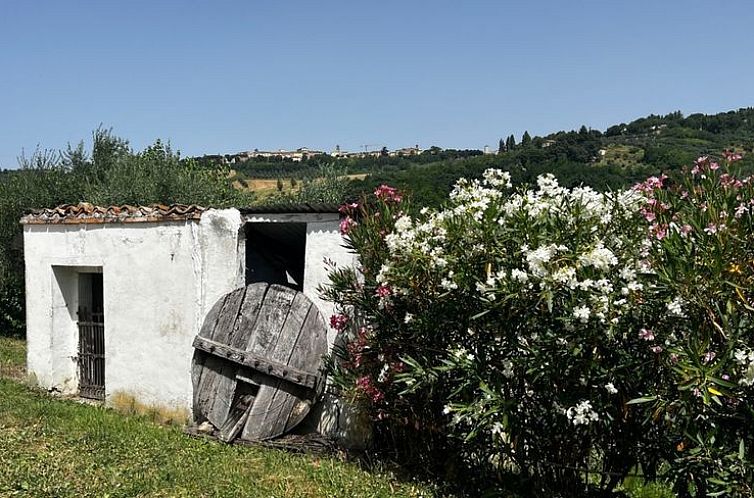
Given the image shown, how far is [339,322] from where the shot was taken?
6.54 meters

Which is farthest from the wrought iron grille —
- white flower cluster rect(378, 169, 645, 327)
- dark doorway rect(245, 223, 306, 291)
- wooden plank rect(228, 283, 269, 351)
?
white flower cluster rect(378, 169, 645, 327)

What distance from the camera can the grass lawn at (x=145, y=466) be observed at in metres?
5.56

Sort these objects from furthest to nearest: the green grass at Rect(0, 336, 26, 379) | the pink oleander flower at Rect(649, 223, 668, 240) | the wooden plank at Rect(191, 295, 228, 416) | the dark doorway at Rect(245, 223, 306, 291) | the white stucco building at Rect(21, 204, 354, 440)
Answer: the green grass at Rect(0, 336, 26, 379), the dark doorway at Rect(245, 223, 306, 291), the white stucco building at Rect(21, 204, 354, 440), the wooden plank at Rect(191, 295, 228, 416), the pink oleander flower at Rect(649, 223, 668, 240)

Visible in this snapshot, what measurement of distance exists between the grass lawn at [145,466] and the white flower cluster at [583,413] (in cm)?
169

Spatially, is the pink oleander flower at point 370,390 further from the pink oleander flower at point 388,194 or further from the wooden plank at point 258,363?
the pink oleander flower at point 388,194

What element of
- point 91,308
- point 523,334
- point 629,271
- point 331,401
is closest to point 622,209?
point 629,271

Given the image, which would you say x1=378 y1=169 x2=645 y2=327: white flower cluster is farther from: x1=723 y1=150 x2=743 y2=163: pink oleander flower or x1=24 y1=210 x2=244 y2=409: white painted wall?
x1=24 y1=210 x2=244 y2=409: white painted wall

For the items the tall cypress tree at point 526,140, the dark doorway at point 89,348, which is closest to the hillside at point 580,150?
the tall cypress tree at point 526,140

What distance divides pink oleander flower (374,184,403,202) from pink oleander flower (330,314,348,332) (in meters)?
1.31

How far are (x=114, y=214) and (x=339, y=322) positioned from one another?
367 centimetres

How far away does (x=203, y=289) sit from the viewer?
7625 millimetres

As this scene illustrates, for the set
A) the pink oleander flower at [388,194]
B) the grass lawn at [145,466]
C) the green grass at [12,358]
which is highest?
the pink oleander flower at [388,194]

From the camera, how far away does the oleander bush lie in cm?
392

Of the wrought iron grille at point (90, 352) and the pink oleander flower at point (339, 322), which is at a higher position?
the pink oleander flower at point (339, 322)
